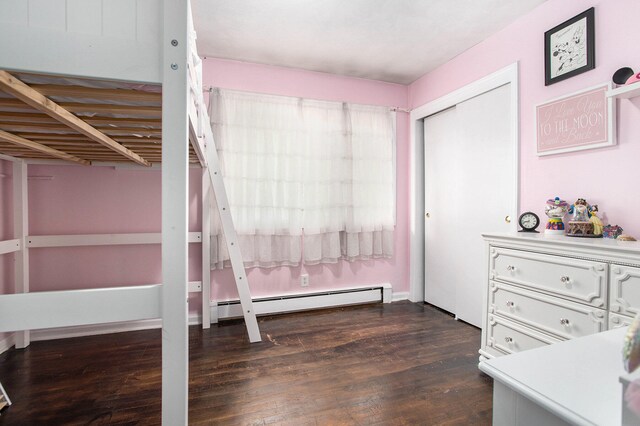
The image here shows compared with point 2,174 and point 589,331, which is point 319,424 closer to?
point 589,331

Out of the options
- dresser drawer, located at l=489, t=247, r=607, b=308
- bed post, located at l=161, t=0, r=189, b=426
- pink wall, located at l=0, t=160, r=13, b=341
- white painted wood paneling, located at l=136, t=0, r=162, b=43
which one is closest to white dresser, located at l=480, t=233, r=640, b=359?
dresser drawer, located at l=489, t=247, r=607, b=308

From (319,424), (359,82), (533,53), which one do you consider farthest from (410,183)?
(319,424)

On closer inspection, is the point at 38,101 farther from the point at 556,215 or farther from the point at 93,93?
the point at 556,215

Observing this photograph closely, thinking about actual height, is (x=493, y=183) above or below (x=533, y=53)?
below

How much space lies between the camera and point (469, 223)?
8.93 ft

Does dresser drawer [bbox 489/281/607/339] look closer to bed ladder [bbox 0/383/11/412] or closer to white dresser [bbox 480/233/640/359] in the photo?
white dresser [bbox 480/233/640/359]

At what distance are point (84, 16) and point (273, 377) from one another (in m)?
1.83

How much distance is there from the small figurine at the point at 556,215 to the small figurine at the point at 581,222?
0.19ft

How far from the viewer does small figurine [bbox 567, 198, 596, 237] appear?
171 cm

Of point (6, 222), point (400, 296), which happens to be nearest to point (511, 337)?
point (400, 296)

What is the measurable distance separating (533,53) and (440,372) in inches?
86.9

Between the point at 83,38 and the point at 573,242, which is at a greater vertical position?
the point at 83,38

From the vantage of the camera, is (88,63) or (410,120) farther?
(410,120)

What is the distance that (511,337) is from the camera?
180 cm
